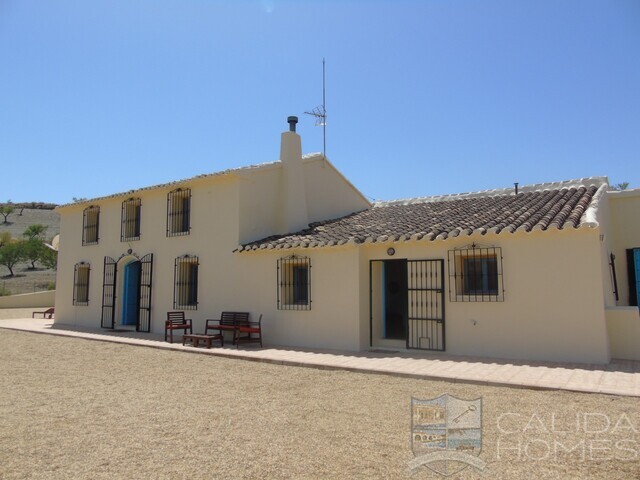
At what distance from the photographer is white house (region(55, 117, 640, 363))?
8.95 meters

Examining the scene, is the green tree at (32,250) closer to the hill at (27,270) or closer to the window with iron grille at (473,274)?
the hill at (27,270)

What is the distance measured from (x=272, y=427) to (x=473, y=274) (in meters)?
6.32

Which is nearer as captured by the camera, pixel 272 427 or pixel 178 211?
pixel 272 427

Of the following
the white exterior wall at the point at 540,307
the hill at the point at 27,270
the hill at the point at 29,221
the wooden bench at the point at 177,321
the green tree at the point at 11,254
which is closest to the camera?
the white exterior wall at the point at 540,307

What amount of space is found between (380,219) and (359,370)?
256 inches

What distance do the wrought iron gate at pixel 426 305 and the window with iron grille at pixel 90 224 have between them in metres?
12.5

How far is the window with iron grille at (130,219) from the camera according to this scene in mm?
16234

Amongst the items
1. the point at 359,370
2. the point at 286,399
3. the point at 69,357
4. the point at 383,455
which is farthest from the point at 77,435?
the point at 69,357

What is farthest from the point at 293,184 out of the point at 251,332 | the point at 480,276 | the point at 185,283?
the point at 480,276

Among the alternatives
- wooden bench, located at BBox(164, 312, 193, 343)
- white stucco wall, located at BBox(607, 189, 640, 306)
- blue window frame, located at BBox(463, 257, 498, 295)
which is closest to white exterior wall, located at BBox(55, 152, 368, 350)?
wooden bench, located at BBox(164, 312, 193, 343)

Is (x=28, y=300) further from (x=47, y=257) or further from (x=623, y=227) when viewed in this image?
(x=623, y=227)

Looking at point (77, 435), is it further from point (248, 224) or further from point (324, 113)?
point (324, 113)

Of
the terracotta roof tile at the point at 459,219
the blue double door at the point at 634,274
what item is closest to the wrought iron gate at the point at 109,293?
the terracotta roof tile at the point at 459,219

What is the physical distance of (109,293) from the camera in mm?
16328
